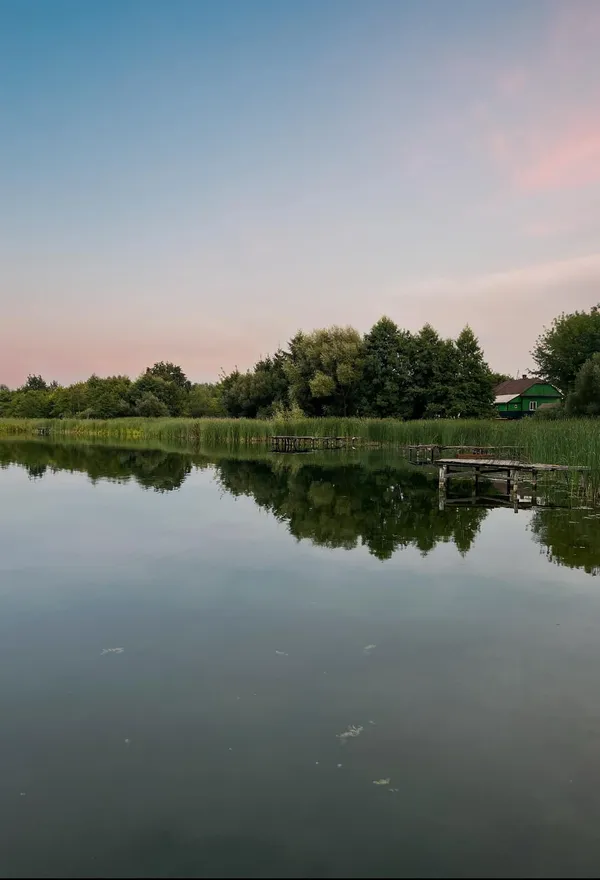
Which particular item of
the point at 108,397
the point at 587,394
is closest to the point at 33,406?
the point at 108,397

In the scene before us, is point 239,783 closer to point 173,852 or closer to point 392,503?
point 173,852

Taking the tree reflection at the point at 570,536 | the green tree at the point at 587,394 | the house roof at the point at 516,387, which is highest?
the house roof at the point at 516,387

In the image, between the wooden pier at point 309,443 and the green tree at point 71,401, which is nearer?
the wooden pier at point 309,443

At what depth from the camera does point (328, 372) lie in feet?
182

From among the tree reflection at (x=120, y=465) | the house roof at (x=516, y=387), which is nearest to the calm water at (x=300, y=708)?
the tree reflection at (x=120, y=465)

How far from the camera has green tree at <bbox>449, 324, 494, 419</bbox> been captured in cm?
5175

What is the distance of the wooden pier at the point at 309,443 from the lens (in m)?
42.4

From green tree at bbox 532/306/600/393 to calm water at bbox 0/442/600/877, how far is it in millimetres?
45038

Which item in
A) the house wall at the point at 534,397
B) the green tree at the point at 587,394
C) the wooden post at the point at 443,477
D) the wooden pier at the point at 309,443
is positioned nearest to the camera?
the wooden post at the point at 443,477

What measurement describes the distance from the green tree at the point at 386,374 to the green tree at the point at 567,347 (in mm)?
13372

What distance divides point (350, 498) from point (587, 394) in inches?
966

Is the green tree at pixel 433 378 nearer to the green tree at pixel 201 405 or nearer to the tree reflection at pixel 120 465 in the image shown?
the tree reflection at pixel 120 465

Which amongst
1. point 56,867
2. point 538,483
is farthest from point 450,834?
point 538,483

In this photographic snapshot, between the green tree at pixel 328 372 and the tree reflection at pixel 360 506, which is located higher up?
the green tree at pixel 328 372
